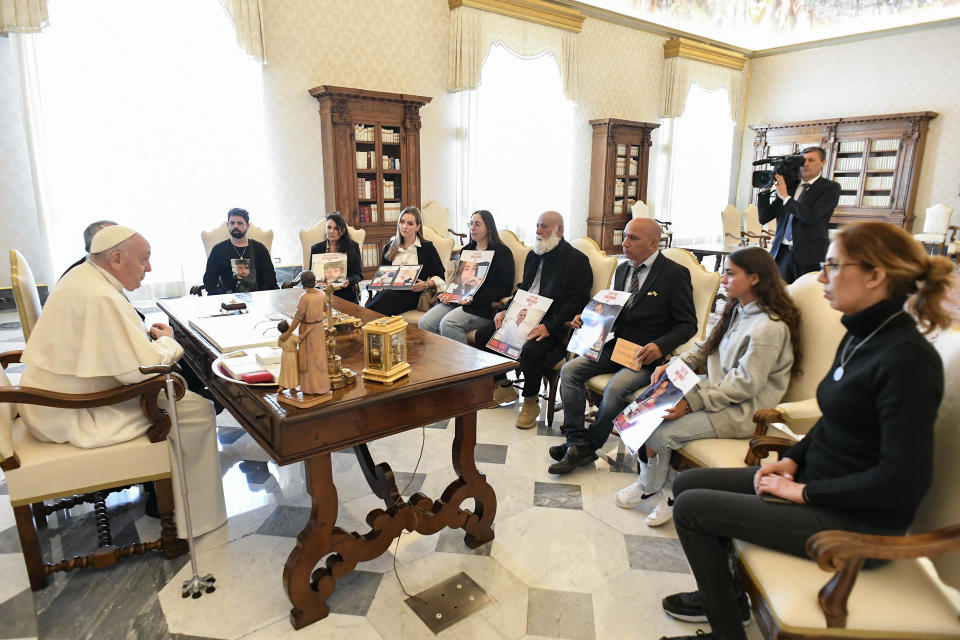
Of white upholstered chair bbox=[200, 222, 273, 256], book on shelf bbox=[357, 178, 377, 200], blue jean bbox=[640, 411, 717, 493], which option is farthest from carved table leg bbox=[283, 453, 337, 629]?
book on shelf bbox=[357, 178, 377, 200]

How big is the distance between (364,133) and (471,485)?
5.50 meters

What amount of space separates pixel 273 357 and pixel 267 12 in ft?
18.8

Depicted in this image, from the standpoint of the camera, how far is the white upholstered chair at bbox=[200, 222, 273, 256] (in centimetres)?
475

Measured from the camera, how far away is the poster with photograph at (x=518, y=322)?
3.47m

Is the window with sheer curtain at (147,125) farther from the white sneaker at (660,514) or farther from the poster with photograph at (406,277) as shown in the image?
the white sneaker at (660,514)

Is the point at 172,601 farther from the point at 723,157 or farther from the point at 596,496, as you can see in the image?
the point at 723,157

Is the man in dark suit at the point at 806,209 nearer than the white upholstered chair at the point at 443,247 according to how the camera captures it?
Yes

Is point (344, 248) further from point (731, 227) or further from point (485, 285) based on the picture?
point (731, 227)

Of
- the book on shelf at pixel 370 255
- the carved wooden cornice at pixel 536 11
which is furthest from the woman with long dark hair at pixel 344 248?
→ the carved wooden cornice at pixel 536 11

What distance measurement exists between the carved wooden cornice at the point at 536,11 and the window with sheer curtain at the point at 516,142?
0.47 metres

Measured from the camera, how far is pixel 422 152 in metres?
7.77

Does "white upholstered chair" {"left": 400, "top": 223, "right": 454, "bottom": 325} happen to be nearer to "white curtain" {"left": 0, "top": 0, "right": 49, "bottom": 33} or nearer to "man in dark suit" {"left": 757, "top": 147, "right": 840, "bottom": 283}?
"man in dark suit" {"left": 757, "top": 147, "right": 840, "bottom": 283}

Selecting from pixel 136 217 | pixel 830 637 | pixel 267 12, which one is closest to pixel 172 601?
pixel 830 637

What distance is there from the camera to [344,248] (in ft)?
15.6
